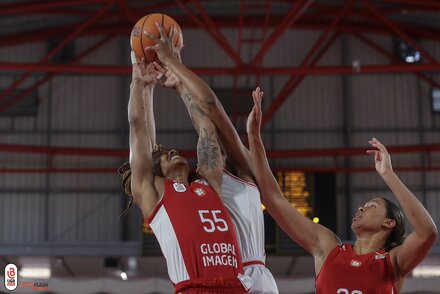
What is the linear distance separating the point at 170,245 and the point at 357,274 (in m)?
1.20

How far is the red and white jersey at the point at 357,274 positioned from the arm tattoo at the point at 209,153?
0.99 metres

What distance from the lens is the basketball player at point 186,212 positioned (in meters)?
4.99

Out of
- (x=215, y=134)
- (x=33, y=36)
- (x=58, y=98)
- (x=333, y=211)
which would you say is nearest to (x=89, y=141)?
(x=58, y=98)

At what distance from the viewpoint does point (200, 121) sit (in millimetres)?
5656

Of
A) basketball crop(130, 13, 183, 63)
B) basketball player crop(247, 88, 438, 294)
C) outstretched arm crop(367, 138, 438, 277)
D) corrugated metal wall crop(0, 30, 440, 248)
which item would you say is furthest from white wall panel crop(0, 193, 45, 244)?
outstretched arm crop(367, 138, 438, 277)

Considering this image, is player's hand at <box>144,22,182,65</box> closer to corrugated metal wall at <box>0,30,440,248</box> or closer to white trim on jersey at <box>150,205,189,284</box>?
white trim on jersey at <box>150,205,189,284</box>

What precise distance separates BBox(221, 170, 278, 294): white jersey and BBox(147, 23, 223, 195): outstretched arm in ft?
0.44

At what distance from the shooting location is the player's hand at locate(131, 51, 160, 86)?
5.74 meters

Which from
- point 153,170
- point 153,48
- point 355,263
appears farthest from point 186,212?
point 153,48

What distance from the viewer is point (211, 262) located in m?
4.99

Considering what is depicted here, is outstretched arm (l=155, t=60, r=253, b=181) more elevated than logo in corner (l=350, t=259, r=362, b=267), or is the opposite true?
outstretched arm (l=155, t=60, r=253, b=181)

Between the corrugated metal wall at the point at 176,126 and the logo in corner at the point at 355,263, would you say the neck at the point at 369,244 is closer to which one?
the logo in corner at the point at 355,263

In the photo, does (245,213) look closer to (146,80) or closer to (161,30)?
(146,80)

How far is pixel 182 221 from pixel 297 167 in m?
18.2
